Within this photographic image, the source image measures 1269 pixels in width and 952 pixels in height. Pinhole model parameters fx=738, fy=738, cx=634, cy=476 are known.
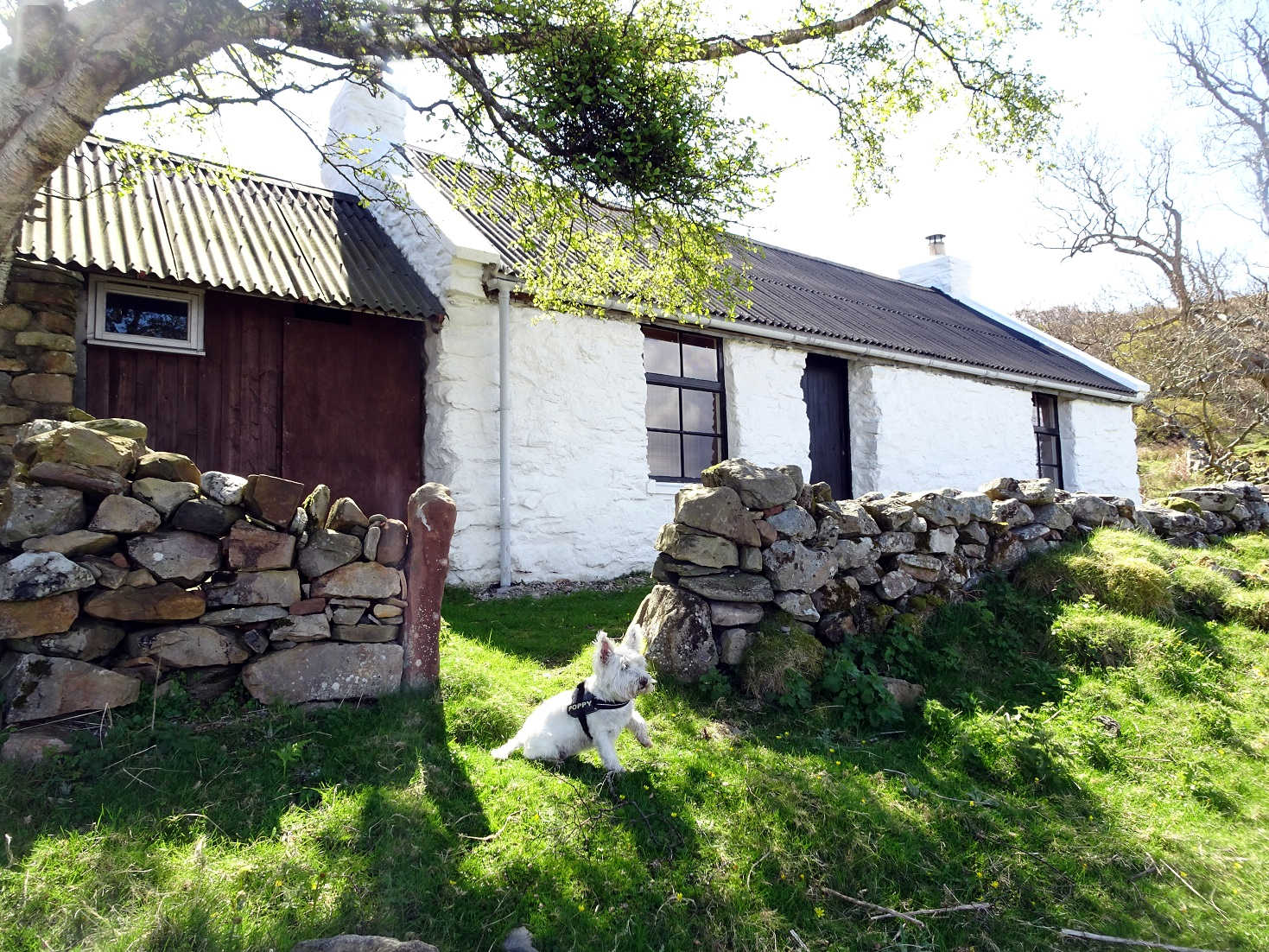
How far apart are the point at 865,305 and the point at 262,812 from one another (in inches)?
498

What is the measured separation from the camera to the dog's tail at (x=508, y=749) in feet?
12.4

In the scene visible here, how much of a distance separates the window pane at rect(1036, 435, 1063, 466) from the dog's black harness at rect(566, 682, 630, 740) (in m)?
13.1

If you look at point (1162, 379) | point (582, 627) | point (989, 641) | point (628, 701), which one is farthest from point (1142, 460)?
point (628, 701)

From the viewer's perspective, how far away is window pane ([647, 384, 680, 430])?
918 centimetres

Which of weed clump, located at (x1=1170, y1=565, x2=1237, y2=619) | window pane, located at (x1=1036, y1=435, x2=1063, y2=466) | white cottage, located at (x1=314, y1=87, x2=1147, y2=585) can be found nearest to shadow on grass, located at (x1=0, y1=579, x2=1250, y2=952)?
weed clump, located at (x1=1170, y1=565, x2=1237, y2=619)

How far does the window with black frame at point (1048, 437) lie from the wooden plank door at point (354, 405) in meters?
11.7

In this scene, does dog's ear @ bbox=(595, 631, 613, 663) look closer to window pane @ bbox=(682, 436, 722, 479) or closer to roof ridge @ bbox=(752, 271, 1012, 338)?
window pane @ bbox=(682, 436, 722, 479)

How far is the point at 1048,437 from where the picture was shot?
1427cm

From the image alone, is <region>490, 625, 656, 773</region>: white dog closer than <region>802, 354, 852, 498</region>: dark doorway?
Yes

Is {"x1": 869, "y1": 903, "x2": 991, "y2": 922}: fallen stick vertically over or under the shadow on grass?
under

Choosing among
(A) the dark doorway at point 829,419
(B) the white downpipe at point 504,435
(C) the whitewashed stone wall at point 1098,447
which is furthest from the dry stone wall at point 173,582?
(C) the whitewashed stone wall at point 1098,447

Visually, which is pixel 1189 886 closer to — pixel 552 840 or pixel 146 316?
pixel 552 840

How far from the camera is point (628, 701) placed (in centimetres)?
364

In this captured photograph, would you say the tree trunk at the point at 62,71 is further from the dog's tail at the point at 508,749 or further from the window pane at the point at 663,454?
the window pane at the point at 663,454
